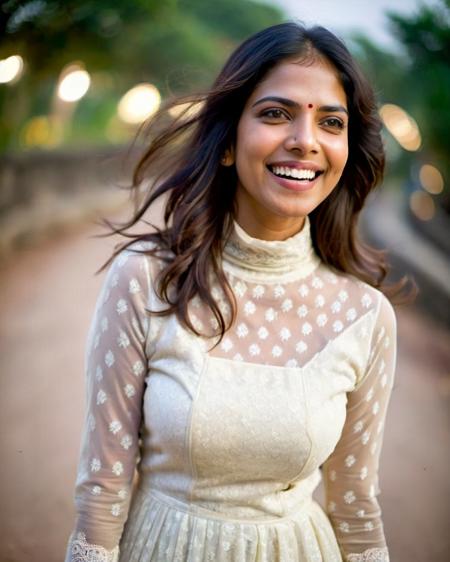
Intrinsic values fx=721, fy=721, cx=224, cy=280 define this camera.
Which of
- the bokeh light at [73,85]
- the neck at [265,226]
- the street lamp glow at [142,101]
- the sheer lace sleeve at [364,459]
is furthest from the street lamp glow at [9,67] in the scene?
the sheer lace sleeve at [364,459]

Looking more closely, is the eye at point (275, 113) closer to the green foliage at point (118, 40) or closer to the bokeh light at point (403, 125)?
the green foliage at point (118, 40)

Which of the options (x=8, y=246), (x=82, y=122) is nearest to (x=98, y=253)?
(x=8, y=246)

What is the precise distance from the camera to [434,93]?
386 inches

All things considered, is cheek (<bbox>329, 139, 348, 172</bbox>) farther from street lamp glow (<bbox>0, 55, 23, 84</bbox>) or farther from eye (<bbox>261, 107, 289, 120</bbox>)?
street lamp glow (<bbox>0, 55, 23, 84</bbox>)

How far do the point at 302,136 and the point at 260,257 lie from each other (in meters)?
0.35

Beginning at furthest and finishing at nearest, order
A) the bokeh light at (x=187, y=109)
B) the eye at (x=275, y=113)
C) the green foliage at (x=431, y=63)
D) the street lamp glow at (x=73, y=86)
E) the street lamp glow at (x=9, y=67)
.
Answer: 1. the street lamp glow at (x=73, y=86)
2. the green foliage at (x=431, y=63)
3. the street lamp glow at (x=9, y=67)
4. the bokeh light at (x=187, y=109)
5. the eye at (x=275, y=113)

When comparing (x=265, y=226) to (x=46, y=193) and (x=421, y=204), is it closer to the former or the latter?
(x=46, y=193)

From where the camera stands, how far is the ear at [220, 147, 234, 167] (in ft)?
6.36

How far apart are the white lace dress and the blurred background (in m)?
0.79

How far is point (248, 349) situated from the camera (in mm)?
1806

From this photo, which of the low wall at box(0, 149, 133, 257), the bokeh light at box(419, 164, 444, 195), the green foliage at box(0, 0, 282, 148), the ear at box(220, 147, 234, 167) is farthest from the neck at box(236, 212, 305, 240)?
the bokeh light at box(419, 164, 444, 195)

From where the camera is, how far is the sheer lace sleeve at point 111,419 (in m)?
1.69

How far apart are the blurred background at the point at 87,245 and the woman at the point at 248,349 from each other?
1.37ft

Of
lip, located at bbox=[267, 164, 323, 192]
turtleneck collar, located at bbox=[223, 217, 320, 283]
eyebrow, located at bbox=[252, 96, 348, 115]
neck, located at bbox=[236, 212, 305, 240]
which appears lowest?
turtleneck collar, located at bbox=[223, 217, 320, 283]
